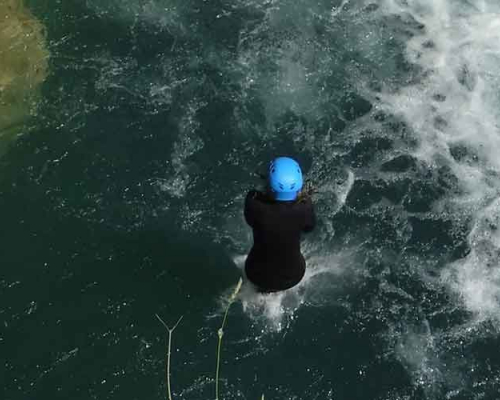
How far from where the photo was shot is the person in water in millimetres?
5637

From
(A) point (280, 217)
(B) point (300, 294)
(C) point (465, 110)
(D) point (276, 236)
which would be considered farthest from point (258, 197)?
(C) point (465, 110)

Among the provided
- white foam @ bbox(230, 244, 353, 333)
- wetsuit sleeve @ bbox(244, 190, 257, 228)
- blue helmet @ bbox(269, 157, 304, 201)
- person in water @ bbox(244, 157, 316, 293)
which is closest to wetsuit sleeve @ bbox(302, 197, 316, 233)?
person in water @ bbox(244, 157, 316, 293)

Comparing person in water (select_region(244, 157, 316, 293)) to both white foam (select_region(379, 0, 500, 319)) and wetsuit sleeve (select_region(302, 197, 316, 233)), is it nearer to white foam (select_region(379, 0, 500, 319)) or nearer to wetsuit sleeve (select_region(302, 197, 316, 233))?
wetsuit sleeve (select_region(302, 197, 316, 233))

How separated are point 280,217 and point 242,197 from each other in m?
2.03

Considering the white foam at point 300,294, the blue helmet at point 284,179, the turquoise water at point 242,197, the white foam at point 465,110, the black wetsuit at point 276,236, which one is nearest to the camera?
the blue helmet at point 284,179

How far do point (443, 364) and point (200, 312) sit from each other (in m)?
2.35

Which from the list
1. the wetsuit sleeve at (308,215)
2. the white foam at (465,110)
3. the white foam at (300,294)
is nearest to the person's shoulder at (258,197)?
the wetsuit sleeve at (308,215)

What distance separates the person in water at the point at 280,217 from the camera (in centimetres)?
564

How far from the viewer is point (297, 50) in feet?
30.4

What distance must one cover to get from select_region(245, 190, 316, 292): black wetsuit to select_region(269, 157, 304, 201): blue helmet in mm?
107

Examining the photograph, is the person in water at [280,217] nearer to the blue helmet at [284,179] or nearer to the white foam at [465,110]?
the blue helmet at [284,179]

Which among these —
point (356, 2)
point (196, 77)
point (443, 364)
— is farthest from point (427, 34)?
point (443, 364)

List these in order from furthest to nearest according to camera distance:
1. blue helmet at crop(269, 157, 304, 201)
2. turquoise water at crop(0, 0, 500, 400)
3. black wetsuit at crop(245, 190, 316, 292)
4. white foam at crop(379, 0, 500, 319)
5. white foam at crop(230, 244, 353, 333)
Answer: white foam at crop(379, 0, 500, 319)
white foam at crop(230, 244, 353, 333)
turquoise water at crop(0, 0, 500, 400)
black wetsuit at crop(245, 190, 316, 292)
blue helmet at crop(269, 157, 304, 201)

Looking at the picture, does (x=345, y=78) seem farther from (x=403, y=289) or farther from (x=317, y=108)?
(x=403, y=289)
